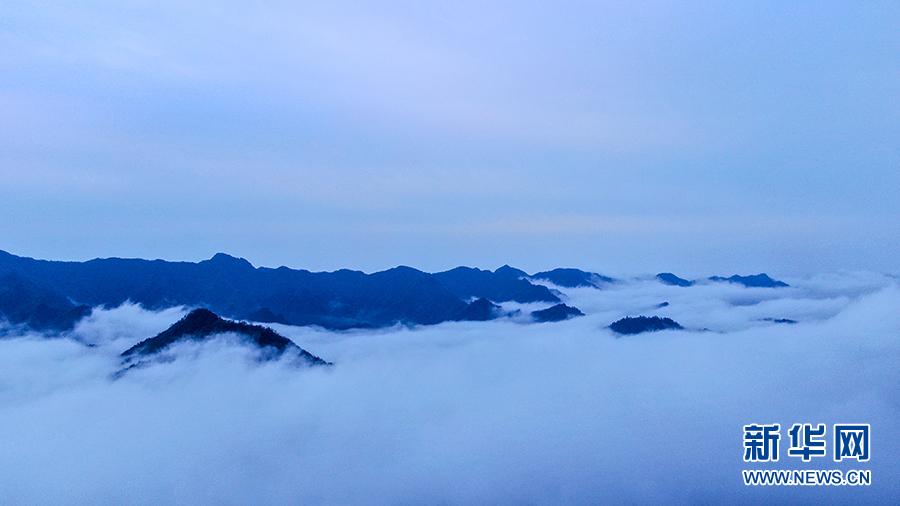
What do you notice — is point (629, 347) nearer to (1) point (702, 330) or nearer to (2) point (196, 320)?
(1) point (702, 330)

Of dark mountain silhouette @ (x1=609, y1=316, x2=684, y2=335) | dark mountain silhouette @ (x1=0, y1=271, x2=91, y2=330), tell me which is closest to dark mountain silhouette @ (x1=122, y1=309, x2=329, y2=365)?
dark mountain silhouette @ (x1=0, y1=271, x2=91, y2=330)

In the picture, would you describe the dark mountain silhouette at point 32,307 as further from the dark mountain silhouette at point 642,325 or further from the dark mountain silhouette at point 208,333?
the dark mountain silhouette at point 642,325

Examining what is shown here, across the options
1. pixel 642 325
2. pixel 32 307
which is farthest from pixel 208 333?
pixel 642 325

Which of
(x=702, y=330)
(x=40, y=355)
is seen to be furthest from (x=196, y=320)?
(x=702, y=330)

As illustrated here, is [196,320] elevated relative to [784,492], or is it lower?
elevated

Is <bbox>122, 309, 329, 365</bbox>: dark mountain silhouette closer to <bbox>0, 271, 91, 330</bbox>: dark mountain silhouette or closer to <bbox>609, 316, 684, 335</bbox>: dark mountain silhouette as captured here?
<bbox>0, 271, 91, 330</bbox>: dark mountain silhouette

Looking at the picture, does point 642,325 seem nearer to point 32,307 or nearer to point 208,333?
point 208,333

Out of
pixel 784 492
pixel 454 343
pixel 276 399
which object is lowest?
pixel 784 492
